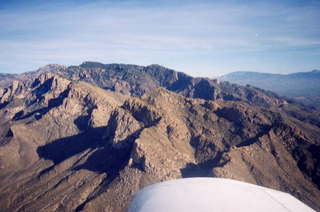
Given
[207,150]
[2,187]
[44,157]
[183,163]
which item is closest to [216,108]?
[207,150]

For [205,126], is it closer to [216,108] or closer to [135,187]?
[216,108]

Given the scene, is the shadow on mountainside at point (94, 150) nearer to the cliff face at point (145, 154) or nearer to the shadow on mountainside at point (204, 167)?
the cliff face at point (145, 154)

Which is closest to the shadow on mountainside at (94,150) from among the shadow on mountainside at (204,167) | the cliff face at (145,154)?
the cliff face at (145,154)

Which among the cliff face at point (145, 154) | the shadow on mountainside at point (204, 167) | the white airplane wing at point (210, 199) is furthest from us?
the shadow on mountainside at point (204, 167)

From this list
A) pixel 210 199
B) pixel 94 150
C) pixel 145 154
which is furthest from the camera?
pixel 94 150

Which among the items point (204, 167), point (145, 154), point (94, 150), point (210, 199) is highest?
point (210, 199)

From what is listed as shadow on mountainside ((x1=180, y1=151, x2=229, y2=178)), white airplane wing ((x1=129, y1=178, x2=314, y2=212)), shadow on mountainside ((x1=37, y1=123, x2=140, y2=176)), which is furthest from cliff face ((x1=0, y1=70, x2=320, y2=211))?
white airplane wing ((x1=129, y1=178, x2=314, y2=212))

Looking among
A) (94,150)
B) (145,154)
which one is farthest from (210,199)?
(94,150)

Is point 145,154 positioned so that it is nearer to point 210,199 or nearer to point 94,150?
point 94,150

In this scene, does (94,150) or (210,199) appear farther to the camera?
(94,150)
